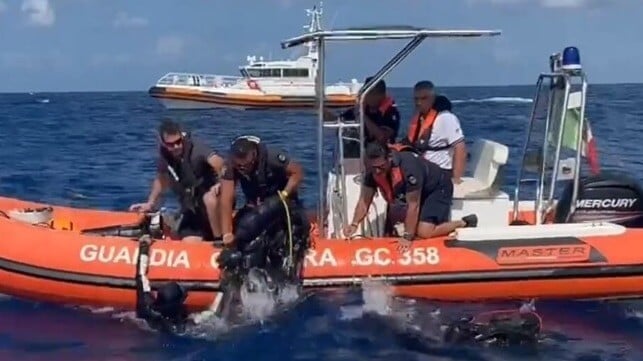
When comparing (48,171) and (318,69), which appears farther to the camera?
(48,171)

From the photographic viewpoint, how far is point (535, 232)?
305 inches

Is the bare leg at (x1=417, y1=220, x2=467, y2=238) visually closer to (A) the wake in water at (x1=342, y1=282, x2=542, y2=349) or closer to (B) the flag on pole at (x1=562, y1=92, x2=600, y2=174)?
(A) the wake in water at (x1=342, y1=282, x2=542, y2=349)

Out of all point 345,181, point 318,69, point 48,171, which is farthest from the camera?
point 48,171

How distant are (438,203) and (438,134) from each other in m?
0.62

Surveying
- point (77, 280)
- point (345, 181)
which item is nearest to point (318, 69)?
point (345, 181)

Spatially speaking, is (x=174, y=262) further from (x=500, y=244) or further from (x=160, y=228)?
(x=500, y=244)

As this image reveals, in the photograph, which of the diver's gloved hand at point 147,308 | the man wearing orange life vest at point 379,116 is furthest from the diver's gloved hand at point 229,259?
the man wearing orange life vest at point 379,116

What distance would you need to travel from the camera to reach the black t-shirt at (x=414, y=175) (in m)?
7.47

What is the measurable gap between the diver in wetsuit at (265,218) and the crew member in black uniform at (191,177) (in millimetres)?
259

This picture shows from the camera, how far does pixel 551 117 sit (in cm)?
801

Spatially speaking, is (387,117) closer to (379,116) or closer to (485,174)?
(379,116)

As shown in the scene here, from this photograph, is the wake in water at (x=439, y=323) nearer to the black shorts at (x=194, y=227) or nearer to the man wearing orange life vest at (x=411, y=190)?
the man wearing orange life vest at (x=411, y=190)

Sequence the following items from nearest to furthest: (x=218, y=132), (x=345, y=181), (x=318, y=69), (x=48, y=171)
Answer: (x=318, y=69), (x=345, y=181), (x=48, y=171), (x=218, y=132)

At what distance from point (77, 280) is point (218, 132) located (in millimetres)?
22232
